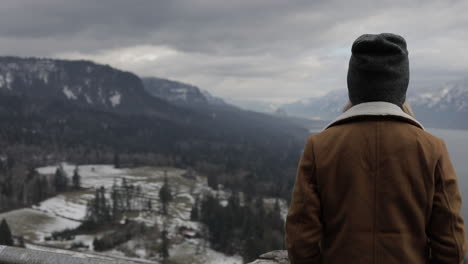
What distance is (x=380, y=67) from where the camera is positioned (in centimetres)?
245

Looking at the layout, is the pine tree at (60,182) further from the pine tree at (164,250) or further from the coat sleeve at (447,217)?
the coat sleeve at (447,217)

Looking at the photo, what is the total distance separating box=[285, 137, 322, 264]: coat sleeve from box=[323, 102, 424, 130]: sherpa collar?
13.4 inches

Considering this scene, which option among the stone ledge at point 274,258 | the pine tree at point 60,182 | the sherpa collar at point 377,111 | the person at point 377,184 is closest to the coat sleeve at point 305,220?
the person at point 377,184

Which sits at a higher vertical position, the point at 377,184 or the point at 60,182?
the point at 377,184

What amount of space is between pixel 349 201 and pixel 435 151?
0.61 m

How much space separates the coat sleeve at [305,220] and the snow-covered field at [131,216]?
56.1 m

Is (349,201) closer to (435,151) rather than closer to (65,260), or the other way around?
(435,151)

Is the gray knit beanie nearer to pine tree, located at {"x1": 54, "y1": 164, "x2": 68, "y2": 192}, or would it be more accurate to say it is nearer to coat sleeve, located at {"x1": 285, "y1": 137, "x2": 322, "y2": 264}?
coat sleeve, located at {"x1": 285, "y1": 137, "x2": 322, "y2": 264}

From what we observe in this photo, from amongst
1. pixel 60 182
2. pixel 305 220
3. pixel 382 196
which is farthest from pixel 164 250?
pixel 382 196

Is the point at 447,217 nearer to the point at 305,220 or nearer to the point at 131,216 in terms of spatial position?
the point at 305,220

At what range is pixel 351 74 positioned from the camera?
2.60m

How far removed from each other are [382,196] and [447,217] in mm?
432

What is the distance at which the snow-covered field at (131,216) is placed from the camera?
197ft

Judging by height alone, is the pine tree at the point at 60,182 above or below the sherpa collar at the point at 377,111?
below
